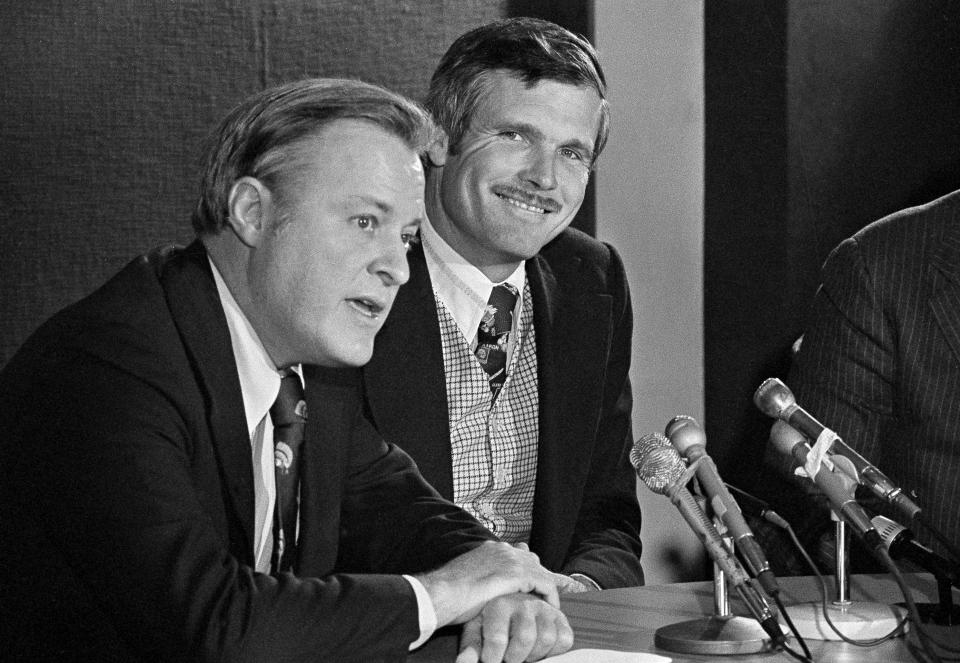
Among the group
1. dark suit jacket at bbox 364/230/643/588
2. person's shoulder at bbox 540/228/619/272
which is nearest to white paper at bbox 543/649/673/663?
dark suit jacket at bbox 364/230/643/588

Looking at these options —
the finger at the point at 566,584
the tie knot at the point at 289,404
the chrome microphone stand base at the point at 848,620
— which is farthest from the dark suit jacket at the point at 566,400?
the chrome microphone stand base at the point at 848,620

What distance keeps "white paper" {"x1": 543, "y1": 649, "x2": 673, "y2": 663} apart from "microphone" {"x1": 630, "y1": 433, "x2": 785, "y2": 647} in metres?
0.14

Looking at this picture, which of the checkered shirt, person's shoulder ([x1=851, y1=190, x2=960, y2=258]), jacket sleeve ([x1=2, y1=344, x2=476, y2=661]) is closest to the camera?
jacket sleeve ([x1=2, y1=344, x2=476, y2=661])

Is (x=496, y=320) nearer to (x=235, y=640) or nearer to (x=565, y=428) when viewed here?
(x=565, y=428)

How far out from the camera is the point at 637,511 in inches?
107

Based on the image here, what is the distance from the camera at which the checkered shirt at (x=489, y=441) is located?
2580 mm

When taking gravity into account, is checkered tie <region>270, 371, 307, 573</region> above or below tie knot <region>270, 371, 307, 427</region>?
below

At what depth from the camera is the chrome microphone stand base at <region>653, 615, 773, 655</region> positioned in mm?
1659

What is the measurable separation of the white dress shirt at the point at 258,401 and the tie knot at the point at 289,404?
0.01 meters

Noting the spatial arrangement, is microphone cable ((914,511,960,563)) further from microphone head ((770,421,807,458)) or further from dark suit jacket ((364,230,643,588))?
dark suit jacket ((364,230,643,588))

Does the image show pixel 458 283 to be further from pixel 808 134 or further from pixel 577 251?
pixel 808 134

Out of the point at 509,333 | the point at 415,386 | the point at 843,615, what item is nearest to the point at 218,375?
the point at 415,386

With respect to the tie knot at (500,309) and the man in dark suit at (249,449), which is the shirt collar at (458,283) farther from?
the man in dark suit at (249,449)

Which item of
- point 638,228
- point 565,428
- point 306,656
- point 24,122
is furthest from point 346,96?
point 638,228
